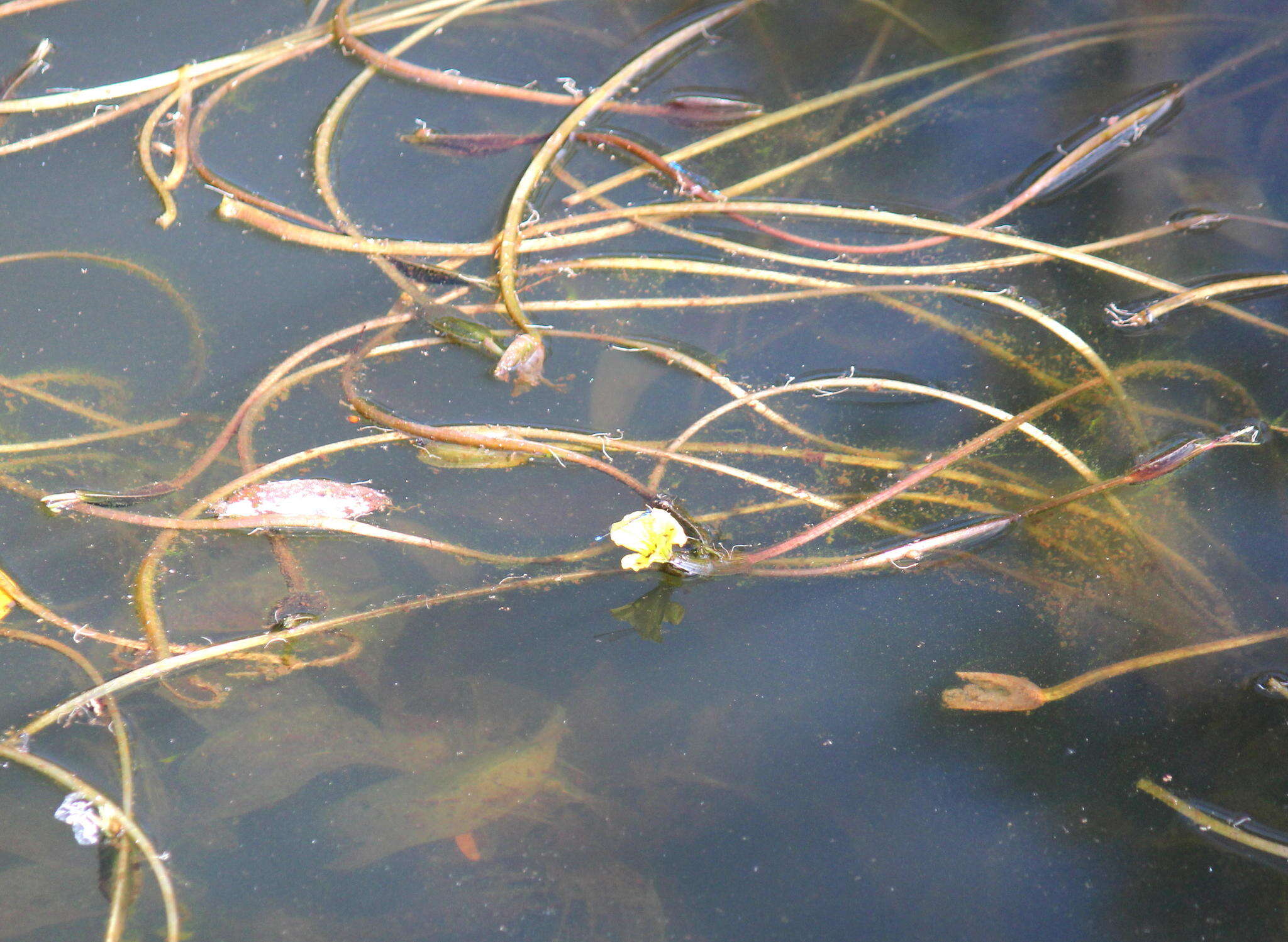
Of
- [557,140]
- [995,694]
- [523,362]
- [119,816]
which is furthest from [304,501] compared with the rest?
[995,694]

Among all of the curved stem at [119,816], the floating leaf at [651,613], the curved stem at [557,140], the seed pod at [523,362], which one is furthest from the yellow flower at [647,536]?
the curved stem at [119,816]

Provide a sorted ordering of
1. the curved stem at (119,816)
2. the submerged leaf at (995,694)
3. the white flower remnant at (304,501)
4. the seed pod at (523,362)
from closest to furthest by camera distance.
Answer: the curved stem at (119,816) → the submerged leaf at (995,694) → the white flower remnant at (304,501) → the seed pod at (523,362)

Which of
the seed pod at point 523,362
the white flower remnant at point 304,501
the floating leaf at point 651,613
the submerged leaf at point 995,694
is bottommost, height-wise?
the submerged leaf at point 995,694

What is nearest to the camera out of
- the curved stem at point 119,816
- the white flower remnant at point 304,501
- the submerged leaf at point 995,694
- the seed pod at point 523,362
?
the curved stem at point 119,816

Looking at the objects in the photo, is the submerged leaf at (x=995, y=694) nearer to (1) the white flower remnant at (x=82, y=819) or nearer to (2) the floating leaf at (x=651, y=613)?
(2) the floating leaf at (x=651, y=613)

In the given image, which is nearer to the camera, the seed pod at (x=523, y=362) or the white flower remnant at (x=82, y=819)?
the white flower remnant at (x=82, y=819)

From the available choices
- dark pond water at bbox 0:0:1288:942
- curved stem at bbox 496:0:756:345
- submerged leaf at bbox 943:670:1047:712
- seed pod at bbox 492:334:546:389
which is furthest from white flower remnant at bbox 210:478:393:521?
submerged leaf at bbox 943:670:1047:712

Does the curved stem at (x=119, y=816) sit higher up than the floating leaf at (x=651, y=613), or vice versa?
the floating leaf at (x=651, y=613)

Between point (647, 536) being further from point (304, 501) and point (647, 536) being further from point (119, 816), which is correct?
point (119, 816)
